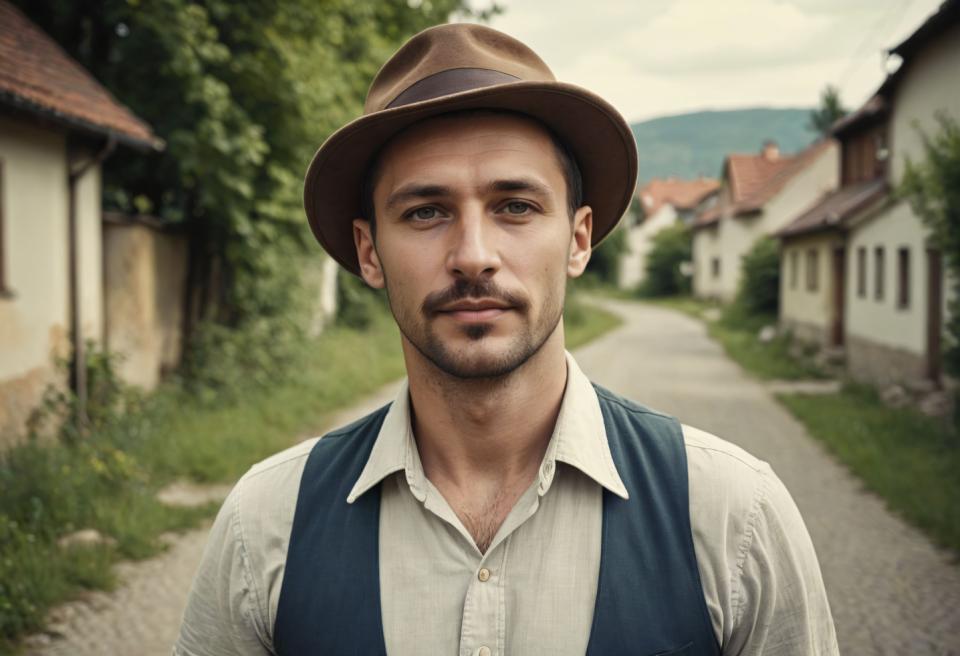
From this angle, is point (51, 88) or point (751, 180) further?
point (751, 180)

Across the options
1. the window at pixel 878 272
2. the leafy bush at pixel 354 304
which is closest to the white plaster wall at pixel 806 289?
the window at pixel 878 272

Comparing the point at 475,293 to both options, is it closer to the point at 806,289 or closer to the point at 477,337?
the point at 477,337

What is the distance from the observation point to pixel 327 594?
170 centimetres

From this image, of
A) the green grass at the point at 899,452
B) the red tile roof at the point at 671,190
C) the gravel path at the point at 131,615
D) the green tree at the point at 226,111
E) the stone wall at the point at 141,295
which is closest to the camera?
the gravel path at the point at 131,615

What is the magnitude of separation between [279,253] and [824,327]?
44.2 ft

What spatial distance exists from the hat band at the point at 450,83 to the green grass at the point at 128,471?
3.79 metres

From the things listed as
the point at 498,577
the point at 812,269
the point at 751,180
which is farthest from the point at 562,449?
the point at 751,180

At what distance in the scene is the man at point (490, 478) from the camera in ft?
5.46

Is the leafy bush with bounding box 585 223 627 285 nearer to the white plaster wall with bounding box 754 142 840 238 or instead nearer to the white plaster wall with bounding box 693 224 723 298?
the white plaster wall with bounding box 693 224 723 298

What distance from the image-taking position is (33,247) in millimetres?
8062

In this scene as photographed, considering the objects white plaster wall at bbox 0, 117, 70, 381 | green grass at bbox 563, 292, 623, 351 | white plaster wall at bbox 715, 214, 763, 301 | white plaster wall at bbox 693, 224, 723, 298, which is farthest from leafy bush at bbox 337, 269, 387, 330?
white plaster wall at bbox 693, 224, 723, 298

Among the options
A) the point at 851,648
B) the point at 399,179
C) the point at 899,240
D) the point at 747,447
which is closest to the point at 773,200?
the point at 899,240

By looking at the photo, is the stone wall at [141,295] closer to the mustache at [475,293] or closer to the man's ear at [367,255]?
the man's ear at [367,255]

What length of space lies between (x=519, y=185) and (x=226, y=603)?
1103mm
